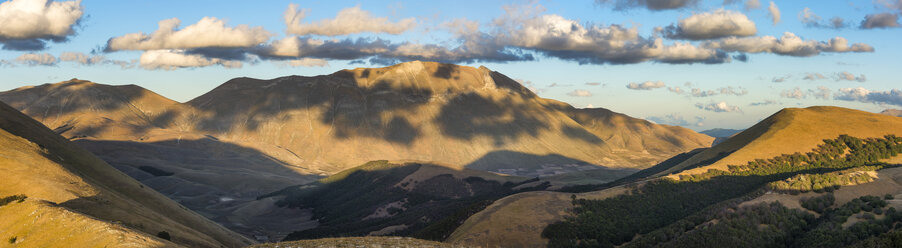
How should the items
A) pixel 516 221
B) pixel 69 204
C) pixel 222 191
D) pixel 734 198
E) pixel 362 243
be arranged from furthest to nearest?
pixel 222 191 → pixel 734 198 → pixel 516 221 → pixel 69 204 → pixel 362 243

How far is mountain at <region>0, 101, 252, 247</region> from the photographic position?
119ft

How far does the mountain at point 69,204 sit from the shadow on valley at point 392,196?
39992mm

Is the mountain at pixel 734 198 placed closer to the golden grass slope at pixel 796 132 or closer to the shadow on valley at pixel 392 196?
the golden grass slope at pixel 796 132

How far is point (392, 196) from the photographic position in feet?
456

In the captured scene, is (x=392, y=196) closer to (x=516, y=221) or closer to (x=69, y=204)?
(x=516, y=221)

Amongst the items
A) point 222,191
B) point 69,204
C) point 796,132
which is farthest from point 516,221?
point 222,191

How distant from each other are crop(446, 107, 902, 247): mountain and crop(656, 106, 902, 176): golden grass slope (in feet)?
0.55

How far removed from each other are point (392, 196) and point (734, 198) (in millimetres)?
92121

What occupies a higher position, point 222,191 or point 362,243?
point 362,243

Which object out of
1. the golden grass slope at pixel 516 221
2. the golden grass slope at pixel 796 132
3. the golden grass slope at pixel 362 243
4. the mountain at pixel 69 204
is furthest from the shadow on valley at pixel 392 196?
the golden grass slope at pixel 362 243

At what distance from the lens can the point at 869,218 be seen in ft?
136

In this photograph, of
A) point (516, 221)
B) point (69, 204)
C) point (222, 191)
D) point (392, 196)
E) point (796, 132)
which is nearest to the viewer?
point (69, 204)

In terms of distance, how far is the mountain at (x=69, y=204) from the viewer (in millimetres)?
36250

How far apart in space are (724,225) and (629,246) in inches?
333
